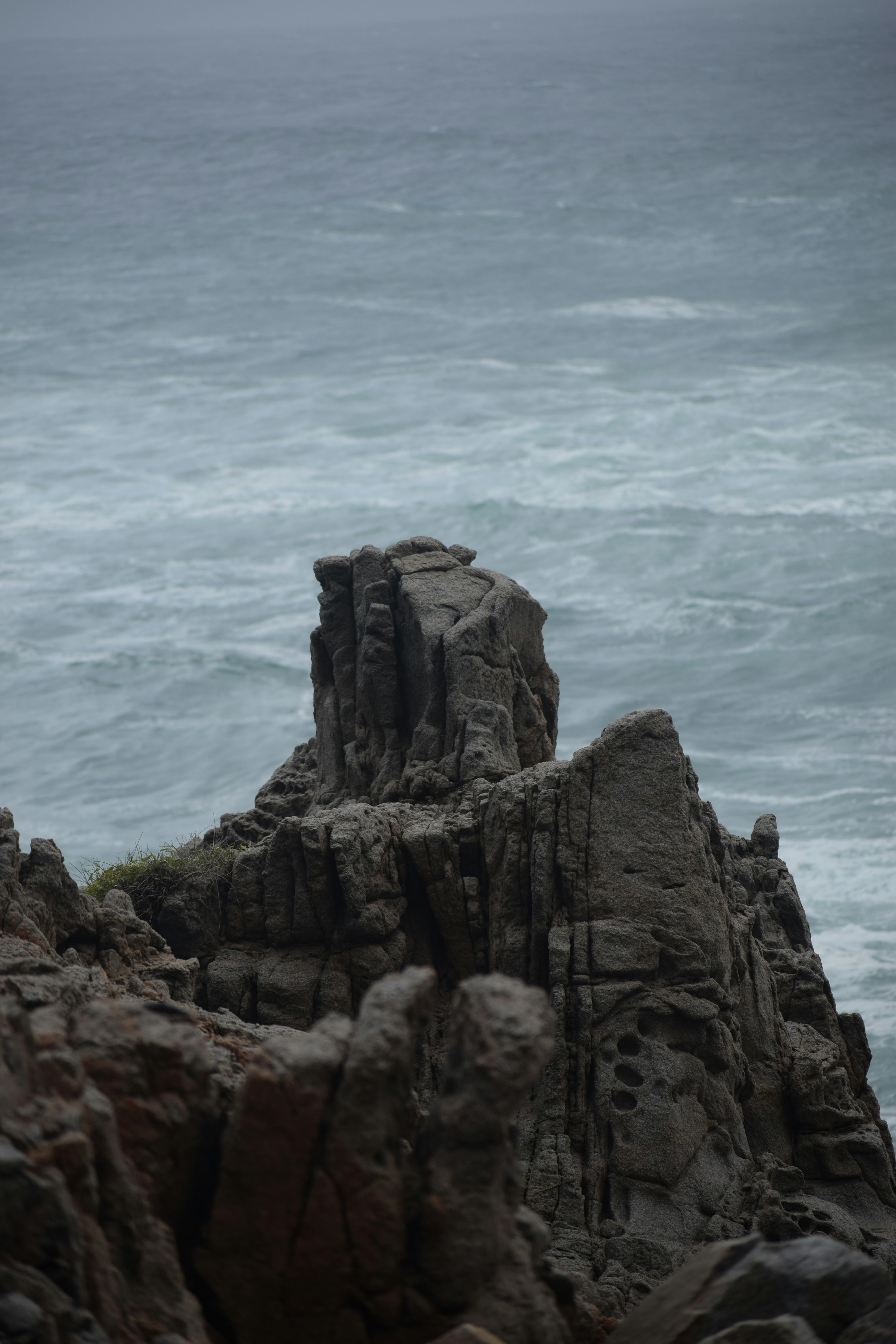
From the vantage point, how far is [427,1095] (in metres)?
18.4

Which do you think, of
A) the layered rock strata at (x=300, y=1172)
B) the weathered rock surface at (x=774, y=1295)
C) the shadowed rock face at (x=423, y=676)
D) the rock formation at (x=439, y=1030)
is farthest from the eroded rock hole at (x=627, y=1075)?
the layered rock strata at (x=300, y=1172)

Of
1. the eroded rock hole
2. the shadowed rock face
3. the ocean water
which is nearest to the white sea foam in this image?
the ocean water

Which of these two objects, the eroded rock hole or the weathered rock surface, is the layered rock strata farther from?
the eroded rock hole

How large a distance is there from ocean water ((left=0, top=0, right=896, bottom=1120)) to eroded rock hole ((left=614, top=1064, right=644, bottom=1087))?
2145 cm

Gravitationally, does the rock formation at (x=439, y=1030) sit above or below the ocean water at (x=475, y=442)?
below

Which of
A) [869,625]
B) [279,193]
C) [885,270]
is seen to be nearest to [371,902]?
[869,625]

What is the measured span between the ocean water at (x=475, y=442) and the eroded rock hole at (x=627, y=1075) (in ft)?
70.4

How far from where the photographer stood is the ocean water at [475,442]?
204 ft

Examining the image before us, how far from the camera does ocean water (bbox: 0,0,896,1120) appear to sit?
62.1 metres

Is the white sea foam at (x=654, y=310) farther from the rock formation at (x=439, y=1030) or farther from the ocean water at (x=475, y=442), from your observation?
the rock formation at (x=439, y=1030)

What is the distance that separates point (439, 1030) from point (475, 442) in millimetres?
86931

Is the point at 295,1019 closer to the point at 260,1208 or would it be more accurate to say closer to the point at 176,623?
the point at 260,1208

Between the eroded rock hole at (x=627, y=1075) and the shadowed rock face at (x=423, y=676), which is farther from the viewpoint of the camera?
the shadowed rock face at (x=423, y=676)

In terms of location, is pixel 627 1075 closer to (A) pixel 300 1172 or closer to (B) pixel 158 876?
(B) pixel 158 876
